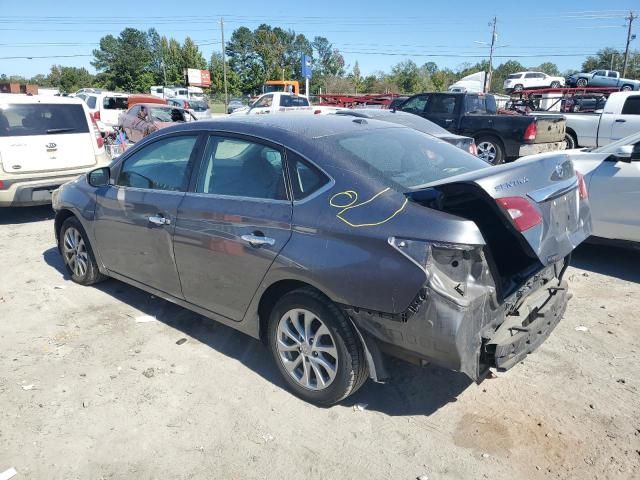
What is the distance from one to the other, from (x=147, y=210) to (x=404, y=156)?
6.59 feet

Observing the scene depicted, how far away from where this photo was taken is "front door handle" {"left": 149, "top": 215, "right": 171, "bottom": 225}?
3.72 meters

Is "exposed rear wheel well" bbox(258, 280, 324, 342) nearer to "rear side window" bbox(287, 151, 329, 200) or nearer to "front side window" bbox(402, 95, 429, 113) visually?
"rear side window" bbox(287, 151, 329, 200)

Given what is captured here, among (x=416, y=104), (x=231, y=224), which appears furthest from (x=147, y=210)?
(x=416, y=104)

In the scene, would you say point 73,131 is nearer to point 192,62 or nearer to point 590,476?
point 590,476

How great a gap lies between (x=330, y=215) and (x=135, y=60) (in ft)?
375

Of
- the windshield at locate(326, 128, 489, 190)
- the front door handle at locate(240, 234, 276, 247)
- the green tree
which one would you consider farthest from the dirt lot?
the green tree

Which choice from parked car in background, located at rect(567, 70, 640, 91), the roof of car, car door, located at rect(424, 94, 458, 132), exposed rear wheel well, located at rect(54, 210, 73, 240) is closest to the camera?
exposed rear wheel well, located at rect(54, 210, 73, 240)

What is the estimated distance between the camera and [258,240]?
3.10m

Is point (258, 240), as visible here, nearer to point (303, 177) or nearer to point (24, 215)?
point (303, 177)

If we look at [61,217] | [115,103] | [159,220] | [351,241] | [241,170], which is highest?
[115,103]

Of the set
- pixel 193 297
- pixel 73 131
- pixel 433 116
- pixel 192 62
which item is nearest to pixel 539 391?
pixel 193 297

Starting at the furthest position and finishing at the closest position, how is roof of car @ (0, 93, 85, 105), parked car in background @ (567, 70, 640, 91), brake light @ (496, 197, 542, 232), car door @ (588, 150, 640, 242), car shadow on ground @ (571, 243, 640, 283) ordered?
parked car in background @ (567, 70, 640, 91) < roof of car @ (0, 93, 85, 105) < car shadow on ground @ (571, 243, 640, 283) < car door @ (588, 150, 640, 242) < brake light @ (496, 197, 542, 232)

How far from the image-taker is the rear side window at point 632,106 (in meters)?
11.9

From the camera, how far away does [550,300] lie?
3256 mm
